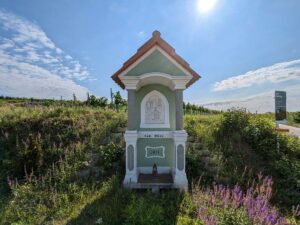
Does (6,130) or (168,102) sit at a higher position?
(168,102)

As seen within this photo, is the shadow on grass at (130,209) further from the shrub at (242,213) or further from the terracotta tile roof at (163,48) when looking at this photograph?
the terracotta tile roof at (163,48)

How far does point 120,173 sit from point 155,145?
1232 millimetres

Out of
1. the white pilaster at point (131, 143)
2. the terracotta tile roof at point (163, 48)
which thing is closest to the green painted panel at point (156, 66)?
the terracotta tile roof at point (163, 48)

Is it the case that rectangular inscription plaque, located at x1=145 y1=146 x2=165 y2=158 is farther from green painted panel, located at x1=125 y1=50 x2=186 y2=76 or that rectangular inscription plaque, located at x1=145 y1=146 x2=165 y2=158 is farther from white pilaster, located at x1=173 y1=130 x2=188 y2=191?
green painted panel, located at x1=125 y1=50 x2=186 y2=76

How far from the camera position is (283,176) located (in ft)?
19.3

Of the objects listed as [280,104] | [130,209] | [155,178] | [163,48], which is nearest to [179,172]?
[155,178]

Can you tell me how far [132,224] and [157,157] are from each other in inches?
89.6

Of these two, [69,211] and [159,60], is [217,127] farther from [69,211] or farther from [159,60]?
[69,211]

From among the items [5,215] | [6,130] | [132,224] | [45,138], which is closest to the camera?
[132,224]

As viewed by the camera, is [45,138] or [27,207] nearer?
[27,207]

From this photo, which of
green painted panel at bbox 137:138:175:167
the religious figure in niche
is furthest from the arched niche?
green painted panel at bbox 137:138:175:167

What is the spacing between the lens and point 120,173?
5.81 meters

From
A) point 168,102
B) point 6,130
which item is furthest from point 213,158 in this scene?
point 6,130

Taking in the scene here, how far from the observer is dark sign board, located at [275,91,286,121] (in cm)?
751
